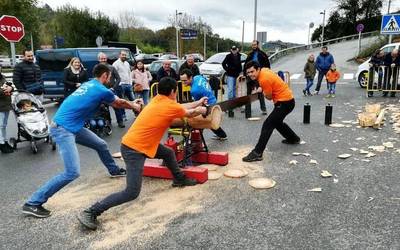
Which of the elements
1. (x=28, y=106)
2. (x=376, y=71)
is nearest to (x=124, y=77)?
(x=28, y=106)

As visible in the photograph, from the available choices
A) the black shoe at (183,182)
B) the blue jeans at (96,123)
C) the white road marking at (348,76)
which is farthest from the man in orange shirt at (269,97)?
the white road marking at (348,76)

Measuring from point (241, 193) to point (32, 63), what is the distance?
5542 mm

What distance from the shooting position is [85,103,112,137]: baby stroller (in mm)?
7883

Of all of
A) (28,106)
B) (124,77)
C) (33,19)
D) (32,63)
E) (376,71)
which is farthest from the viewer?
(33,19)

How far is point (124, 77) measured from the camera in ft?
31.3

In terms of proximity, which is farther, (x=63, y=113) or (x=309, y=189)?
(x=309, y=189)

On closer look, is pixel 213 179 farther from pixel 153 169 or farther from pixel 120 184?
pixel 120 184

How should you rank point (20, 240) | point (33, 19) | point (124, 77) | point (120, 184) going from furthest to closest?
1. point (33, 19)
2. point (124, 77)
3. point (120, 184)
4. point (20, 240)

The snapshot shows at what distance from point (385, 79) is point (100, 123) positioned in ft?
33.0

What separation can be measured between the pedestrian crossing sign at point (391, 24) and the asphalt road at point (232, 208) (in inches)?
372

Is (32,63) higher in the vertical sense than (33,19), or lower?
lower

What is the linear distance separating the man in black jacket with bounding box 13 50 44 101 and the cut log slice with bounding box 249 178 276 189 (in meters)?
5.42

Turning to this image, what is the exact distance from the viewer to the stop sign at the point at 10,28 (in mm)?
9750

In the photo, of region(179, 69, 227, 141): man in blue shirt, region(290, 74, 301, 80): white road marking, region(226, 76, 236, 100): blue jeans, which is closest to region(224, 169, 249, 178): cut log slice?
region(179, 69, 227, 141): man in blue shirt
